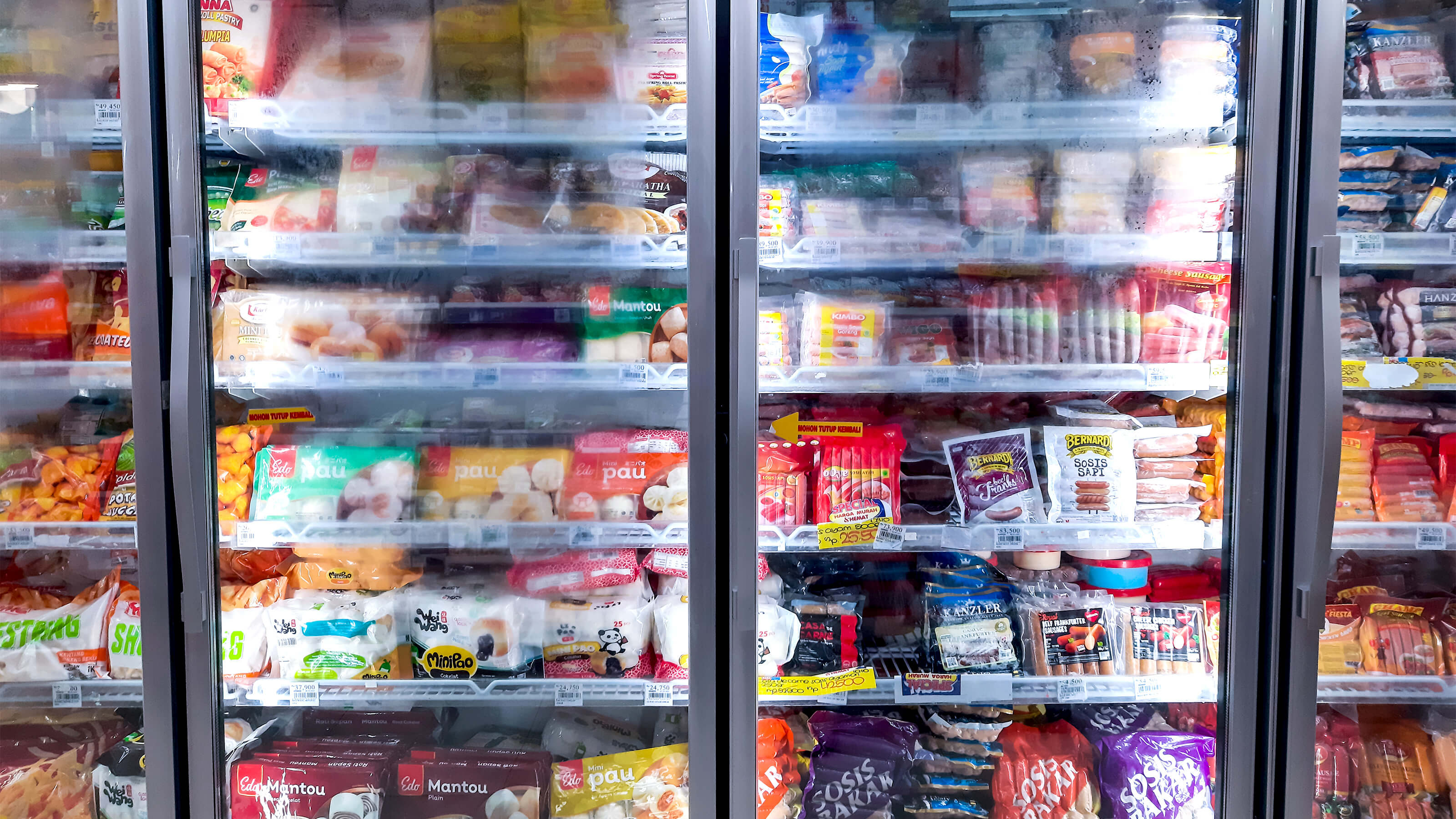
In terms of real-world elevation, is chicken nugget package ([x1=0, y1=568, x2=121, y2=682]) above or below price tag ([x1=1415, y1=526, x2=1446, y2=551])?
below

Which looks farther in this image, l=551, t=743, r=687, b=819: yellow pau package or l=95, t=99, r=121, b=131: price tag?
l=551, t=743, r=687, b=819: yellow pau package

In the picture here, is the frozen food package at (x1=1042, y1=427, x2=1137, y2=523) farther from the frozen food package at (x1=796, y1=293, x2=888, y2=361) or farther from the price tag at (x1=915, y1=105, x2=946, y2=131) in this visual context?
the price tag at (x1=915, y1=105, x2=946, y2=131)

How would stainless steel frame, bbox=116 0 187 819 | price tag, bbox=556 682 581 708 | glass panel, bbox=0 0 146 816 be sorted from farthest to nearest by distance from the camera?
glass panel, bbox=0 0 146 816
price tag, bbox=556 682 581 708
stainless steel frame, bbox=116 0 187 819

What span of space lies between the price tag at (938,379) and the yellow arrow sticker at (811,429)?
243 mm

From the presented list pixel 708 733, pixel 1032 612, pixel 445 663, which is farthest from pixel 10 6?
pixel 1032 612

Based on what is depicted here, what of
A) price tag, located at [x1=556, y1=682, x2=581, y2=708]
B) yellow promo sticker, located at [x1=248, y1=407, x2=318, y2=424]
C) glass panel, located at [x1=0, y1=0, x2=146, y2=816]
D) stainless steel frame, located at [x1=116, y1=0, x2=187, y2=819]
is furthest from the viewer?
yellow promo sticker, located at [x1=248, y1=407, x2=318, y2=424]

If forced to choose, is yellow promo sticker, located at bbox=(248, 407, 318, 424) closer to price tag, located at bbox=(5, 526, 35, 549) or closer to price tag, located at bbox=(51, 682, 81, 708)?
price tag, located at bbox=(5, 526, 35, 549)

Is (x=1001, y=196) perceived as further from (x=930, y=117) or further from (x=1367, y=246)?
(x=1367, y=246)

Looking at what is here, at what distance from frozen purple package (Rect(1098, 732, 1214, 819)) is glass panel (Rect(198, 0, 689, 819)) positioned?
0.99 metres

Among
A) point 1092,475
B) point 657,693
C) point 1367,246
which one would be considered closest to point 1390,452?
point 1367,246

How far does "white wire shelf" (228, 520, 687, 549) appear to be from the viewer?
1564mm

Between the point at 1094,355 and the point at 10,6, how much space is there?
252cm

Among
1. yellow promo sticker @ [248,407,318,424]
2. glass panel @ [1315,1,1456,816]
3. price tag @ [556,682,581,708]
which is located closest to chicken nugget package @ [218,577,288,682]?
yellow promo sticker @ [248,407,318,424]

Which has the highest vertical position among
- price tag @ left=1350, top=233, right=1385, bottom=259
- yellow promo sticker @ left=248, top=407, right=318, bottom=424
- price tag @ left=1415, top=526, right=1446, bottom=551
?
price tag @ left=1350, top=233, right=1385, bottom=259
